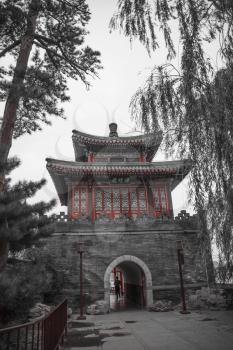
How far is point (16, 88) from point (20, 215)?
284 cm

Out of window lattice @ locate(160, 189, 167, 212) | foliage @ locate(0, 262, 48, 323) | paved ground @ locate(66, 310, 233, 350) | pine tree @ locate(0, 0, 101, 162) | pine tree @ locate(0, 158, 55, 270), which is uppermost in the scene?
pine tree @ locate(0, 0, 101, 162)

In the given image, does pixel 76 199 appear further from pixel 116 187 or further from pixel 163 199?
pixel 163 199

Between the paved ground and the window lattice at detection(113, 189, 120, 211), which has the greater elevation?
the window lattice at detection(113, 189, 120, 211)

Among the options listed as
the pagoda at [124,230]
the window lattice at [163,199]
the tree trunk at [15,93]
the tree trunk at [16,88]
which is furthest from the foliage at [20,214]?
the window lattice at [163,199]

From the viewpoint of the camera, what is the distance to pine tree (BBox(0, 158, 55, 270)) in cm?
460

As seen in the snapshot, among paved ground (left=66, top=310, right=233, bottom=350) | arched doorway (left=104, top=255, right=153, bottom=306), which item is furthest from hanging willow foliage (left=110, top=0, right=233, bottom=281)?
arched doorway (left=104, top=255, right=153, bottom=306)

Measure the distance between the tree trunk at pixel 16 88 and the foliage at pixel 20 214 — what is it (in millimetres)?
591

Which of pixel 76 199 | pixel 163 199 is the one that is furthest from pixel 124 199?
pixel 76 199

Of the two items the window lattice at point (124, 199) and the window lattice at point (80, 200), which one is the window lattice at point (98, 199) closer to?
the window lattice at point (80, 200)

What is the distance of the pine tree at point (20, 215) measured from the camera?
460cm

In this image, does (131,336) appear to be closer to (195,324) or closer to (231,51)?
(195,324)

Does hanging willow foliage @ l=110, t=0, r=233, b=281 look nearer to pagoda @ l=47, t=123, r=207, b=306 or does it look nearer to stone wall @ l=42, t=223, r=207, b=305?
pagoda @ l=47, t=123, r=207, b=306

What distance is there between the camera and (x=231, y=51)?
3025 millimetres

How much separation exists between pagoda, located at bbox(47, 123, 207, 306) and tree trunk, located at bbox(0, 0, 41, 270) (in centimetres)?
502
